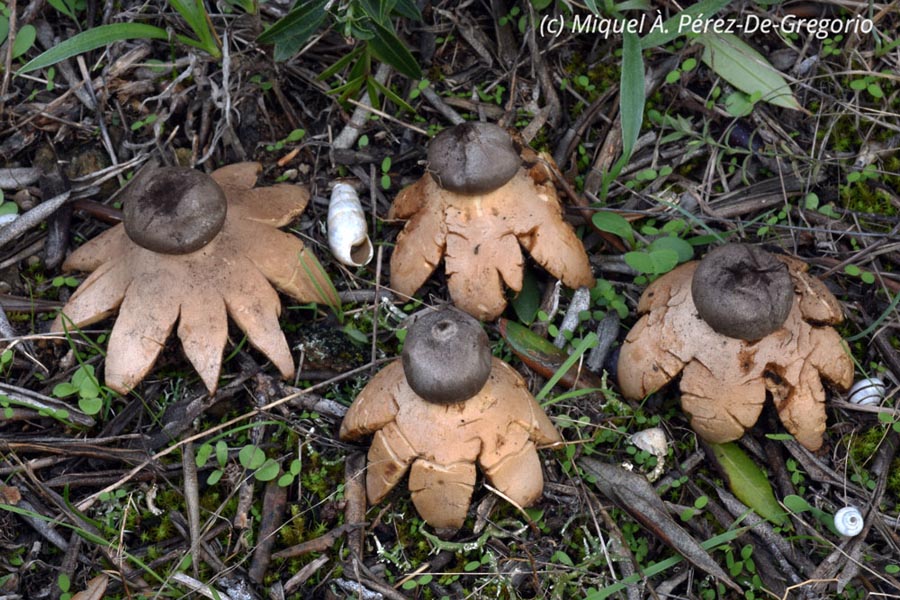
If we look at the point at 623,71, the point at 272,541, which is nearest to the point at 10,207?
the point at 272,541

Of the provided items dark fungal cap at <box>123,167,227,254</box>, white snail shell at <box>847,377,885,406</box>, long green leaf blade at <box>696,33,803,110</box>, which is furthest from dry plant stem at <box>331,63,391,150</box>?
white snail shell at <box>847,377,885,406</box>

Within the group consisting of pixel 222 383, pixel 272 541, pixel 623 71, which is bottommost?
pixel 272 541

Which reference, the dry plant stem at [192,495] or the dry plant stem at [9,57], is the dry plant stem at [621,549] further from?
the dry plant stem at [9,57]

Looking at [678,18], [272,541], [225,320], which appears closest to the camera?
[272,541]

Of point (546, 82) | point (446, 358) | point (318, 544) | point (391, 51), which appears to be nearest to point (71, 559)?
point (318, 544)

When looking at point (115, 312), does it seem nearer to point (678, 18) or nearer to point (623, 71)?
point (623, 71)

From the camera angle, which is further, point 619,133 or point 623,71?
point 619,133

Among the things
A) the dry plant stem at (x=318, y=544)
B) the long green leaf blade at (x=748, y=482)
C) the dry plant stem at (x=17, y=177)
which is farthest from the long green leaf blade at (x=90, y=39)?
the long green leaf blade at (x=748, y=482)

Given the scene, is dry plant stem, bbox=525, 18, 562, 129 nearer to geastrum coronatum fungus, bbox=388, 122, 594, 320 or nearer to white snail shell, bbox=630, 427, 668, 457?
geastrum coronatum fungus, bbox=388, 122, 594, 320
